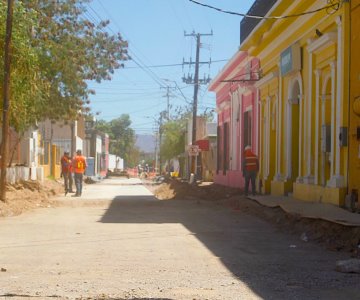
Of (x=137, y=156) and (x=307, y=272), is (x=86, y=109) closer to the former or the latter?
(x=307, y=272)

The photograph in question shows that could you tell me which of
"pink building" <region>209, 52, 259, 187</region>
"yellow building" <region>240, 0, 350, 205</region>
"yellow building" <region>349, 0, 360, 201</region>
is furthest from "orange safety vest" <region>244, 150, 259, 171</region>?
"yellow building" <region>349, 0, 360, 201</region>

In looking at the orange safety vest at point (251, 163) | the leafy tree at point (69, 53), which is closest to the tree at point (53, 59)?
the leafy tree at point (69, 53)

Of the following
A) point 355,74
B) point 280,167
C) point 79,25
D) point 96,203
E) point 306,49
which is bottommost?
point 96,203

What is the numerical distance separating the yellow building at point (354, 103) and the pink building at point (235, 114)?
981 centimetres

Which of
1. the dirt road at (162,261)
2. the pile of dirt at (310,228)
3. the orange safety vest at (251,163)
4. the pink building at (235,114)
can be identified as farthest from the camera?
the pink building at (235,114)

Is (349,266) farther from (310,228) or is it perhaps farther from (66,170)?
(66,170)

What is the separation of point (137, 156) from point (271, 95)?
108667 mm

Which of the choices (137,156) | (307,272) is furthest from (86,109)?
(137,156)

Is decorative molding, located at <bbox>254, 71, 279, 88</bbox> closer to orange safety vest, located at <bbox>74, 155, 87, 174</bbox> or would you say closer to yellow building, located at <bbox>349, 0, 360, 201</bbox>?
yellow building, located at <bbox>349, 0, 360, 201</bbox>

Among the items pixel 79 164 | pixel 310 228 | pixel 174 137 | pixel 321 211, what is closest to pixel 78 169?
pixel 79 164

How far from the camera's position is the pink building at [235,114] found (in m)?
23.5

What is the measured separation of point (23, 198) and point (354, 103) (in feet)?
36.6

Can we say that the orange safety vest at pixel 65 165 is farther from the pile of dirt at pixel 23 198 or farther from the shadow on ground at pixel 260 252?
the shadow on ground at pixel 260 252

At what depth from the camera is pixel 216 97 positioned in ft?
114
